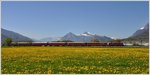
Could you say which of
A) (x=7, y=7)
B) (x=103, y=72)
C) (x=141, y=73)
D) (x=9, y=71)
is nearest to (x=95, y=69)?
(x=103, y=72)

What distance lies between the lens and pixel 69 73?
862 centimetres

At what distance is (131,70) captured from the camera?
9133 mm

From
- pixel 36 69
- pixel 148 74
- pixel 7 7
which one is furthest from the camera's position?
pixel 7 7

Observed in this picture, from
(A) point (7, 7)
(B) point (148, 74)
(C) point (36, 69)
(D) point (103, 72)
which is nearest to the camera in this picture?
(B) point (148, 74)

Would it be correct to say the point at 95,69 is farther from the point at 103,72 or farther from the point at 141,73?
the point at 141,73

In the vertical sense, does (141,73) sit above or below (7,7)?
below

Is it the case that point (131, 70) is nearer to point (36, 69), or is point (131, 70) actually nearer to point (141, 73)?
point (141, 73)

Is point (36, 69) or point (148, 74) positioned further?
point (36, 69)

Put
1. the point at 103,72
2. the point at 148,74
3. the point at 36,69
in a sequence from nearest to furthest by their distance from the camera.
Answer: the point at 148,74 → the point at 103,72 → the point at 36,69

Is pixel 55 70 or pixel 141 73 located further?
pixel 55 70

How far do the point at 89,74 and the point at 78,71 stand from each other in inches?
21.6

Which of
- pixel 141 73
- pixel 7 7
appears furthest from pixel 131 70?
pixel 7 7

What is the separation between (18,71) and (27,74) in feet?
2.41

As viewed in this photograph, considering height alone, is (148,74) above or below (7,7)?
below
